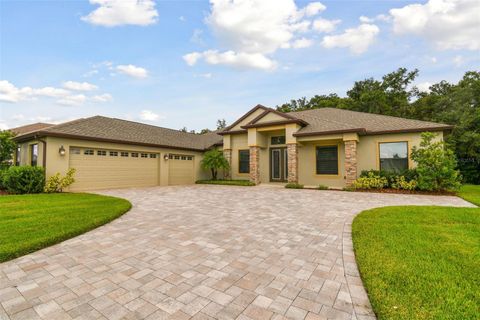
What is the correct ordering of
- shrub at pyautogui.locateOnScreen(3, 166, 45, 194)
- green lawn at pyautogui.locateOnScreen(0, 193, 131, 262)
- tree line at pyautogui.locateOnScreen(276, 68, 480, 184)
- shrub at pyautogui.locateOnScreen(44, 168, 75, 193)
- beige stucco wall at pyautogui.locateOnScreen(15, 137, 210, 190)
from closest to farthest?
green lawn at pyautogui.locateOnScreen(0, 193, 131, 262) → shrub at pyautogui.locateOnScreen(3, 166, 45, 194) → shrub at pyautogui.locateOnScreen(44, 168, 75, 193) → beige stucco wall at pyautogui.locateOnScreen(15, 137, 210, 190) → tree line at pyautogui.locateOnScreen(276, 68, 480, 184)

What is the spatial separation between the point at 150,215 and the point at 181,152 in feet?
33.4

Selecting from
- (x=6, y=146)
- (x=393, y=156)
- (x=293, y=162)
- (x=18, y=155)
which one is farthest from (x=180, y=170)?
(x=393, y=156)

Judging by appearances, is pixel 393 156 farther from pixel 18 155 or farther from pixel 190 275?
pixel 18 155

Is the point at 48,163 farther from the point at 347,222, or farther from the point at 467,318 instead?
the point at 467,318

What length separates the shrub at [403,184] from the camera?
33.1 ft

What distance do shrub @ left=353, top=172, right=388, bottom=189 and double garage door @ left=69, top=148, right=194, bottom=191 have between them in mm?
10970

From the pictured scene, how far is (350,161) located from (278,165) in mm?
4451

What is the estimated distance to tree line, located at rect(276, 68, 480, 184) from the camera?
57.1ft

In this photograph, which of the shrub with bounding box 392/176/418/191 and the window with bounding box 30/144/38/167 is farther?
the window with bounding box 30/144/38/167

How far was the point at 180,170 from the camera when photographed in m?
15.6

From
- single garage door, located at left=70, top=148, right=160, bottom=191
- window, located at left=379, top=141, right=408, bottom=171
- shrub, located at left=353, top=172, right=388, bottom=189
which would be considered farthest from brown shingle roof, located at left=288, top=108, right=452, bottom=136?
single garage door, located at left=70, top=148, right=160, bottom=191

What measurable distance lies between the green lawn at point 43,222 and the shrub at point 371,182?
10.4 m

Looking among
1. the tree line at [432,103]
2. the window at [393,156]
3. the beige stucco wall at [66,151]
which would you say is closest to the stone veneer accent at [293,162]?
the window at [393,156]

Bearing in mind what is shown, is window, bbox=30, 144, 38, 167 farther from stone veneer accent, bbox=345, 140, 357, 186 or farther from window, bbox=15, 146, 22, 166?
stone veneer accent, bbox=345, 140, 357, 186
